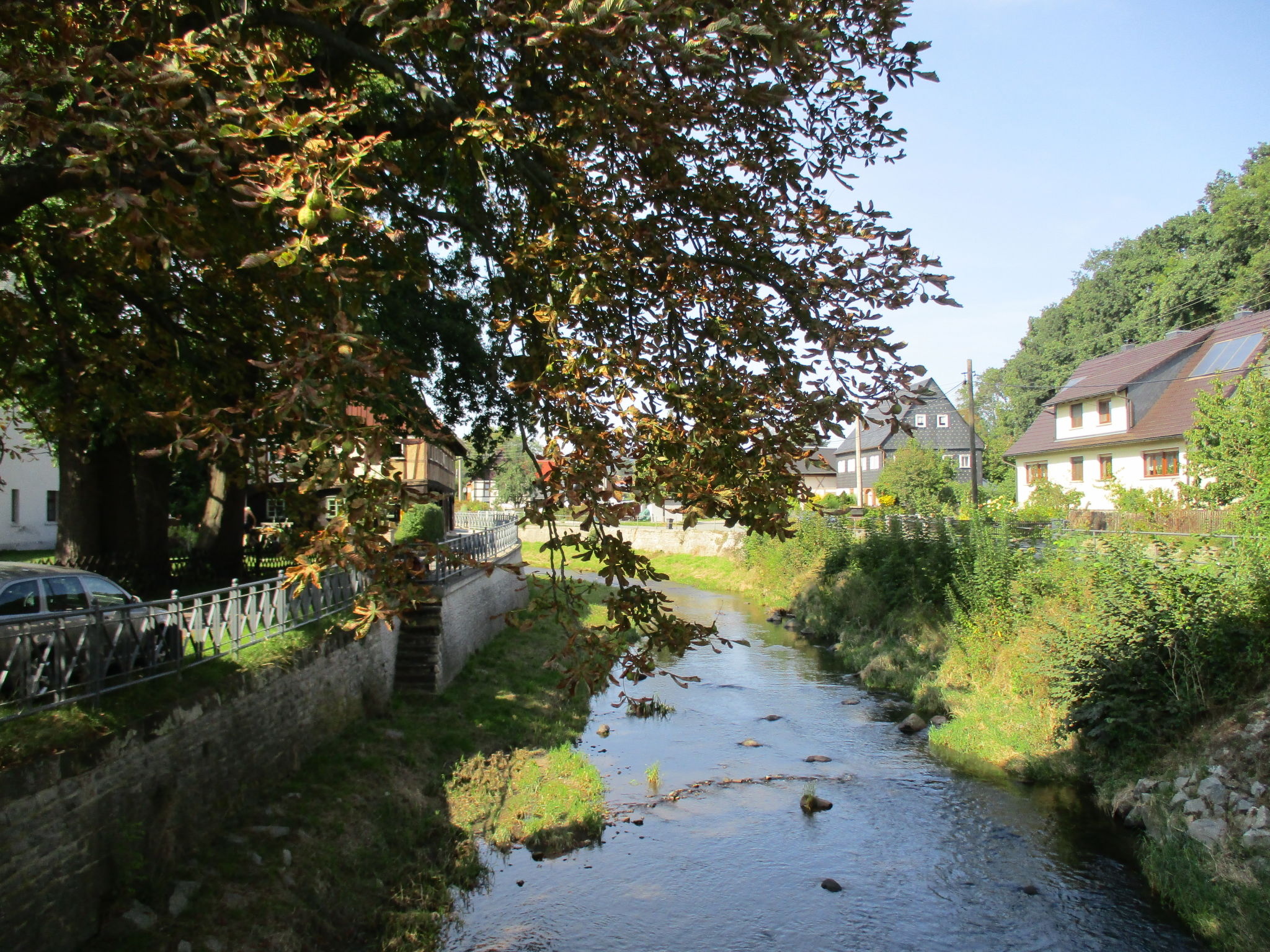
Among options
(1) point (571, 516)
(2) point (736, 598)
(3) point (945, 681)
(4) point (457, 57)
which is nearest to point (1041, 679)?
(3) point (945, 681)

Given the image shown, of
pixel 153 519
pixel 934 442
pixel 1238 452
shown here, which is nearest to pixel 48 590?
pixel 153 519

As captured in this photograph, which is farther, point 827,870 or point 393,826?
point 393,826

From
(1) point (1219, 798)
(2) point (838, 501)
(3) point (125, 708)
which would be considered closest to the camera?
(3) point (125, 708)

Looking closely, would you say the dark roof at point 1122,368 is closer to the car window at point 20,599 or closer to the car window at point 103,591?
the car window at point 103,591

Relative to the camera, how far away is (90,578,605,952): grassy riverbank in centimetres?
902

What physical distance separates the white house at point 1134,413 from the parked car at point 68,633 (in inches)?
1130

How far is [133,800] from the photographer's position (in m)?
8.40

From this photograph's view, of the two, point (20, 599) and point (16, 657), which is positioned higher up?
point (20, 599)

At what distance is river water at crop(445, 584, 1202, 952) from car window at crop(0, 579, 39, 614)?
→ 5.72m

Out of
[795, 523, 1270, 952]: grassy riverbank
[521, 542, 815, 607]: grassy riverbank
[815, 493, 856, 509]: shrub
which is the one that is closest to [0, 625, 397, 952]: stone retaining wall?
[795, 523, 1270, 952]: grassy riverbank

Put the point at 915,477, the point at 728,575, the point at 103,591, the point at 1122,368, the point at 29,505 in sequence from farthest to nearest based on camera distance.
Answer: the point at 915,477 < the point at 728,575 < the point at 1122,368 < the point at 29,505 < the point at 103,591

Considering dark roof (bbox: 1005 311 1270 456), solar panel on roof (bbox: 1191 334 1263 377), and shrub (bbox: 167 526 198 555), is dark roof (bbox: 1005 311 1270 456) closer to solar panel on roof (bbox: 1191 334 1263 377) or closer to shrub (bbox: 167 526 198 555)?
solar panel on roof (bbox: 1191 334 1263 377)

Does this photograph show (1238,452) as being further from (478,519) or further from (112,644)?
(478,519)

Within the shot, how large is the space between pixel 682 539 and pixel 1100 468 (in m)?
21.4
